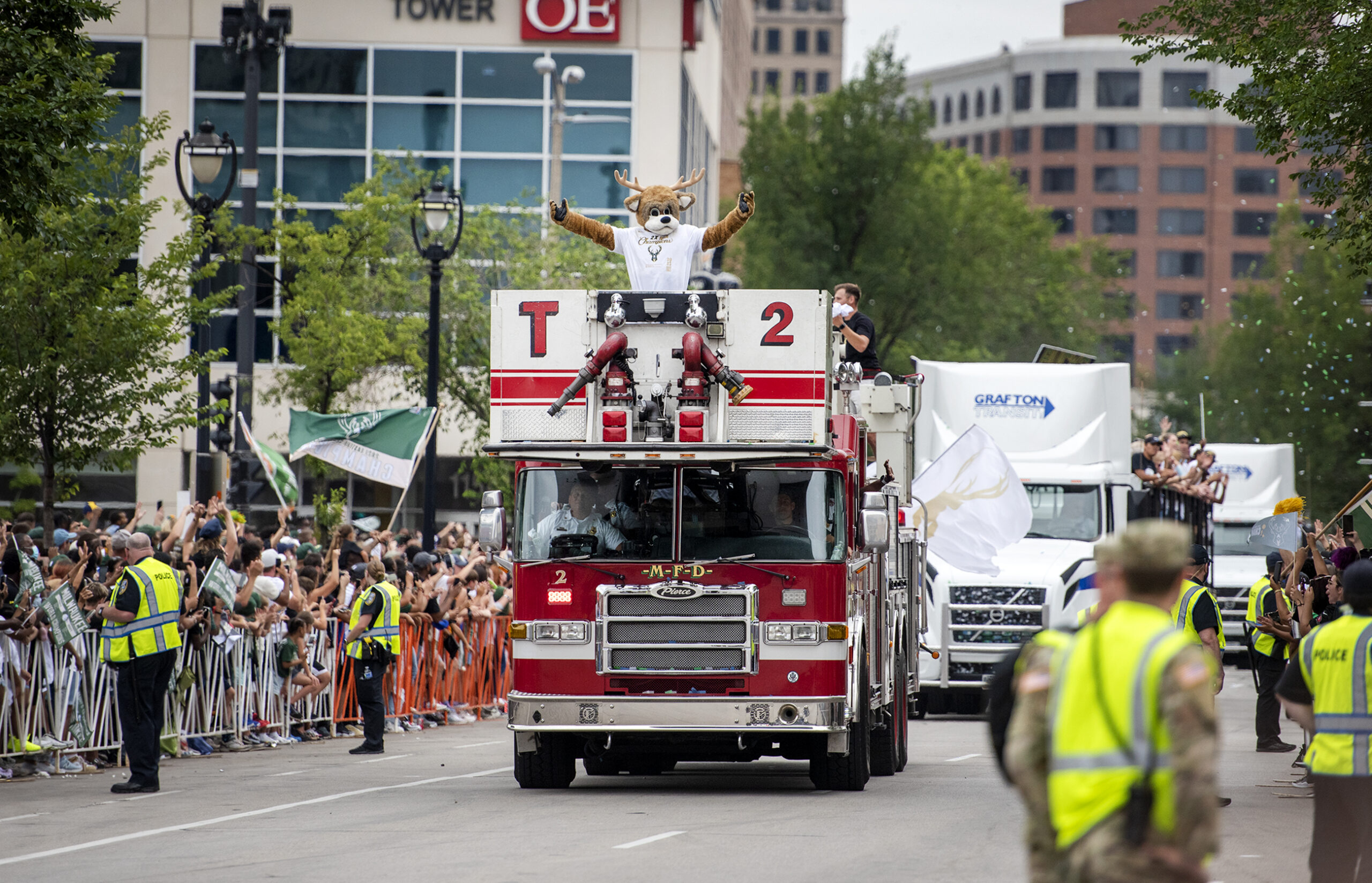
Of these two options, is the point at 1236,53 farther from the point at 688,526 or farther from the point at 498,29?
the point at 498,29

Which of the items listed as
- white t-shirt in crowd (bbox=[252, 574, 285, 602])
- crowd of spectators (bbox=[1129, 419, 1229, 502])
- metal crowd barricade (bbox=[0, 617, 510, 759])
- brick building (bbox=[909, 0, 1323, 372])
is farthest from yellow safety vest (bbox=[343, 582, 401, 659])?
brick building (bbox=[909, 0, 1323, 372])

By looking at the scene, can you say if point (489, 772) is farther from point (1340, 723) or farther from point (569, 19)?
point (569, 19)

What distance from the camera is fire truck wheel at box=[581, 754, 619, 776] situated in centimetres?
1738

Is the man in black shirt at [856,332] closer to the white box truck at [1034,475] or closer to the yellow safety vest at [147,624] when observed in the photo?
the white box truck at [1034,475]

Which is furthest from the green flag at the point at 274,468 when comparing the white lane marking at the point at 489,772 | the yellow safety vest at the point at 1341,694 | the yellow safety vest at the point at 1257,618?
the yellow safety vest at the point at 1341,694

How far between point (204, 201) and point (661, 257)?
28.9ft

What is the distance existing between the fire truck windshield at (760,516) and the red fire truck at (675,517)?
1 centimetres

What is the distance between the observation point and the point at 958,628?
2486 cm

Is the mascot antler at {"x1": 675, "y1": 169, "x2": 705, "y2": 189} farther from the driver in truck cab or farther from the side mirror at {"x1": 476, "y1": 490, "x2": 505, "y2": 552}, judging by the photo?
the side mirror at {"x1": 476, "y1": 490, "x2": 505, "y2": 552}

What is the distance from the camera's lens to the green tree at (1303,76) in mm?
15516

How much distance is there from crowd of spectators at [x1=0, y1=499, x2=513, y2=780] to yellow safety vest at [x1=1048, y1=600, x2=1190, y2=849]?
10982 mm

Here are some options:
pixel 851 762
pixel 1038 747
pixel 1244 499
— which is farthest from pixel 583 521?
pixel 1244 499

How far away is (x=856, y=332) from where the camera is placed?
59.7 ft

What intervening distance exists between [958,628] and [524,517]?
1085 cm
